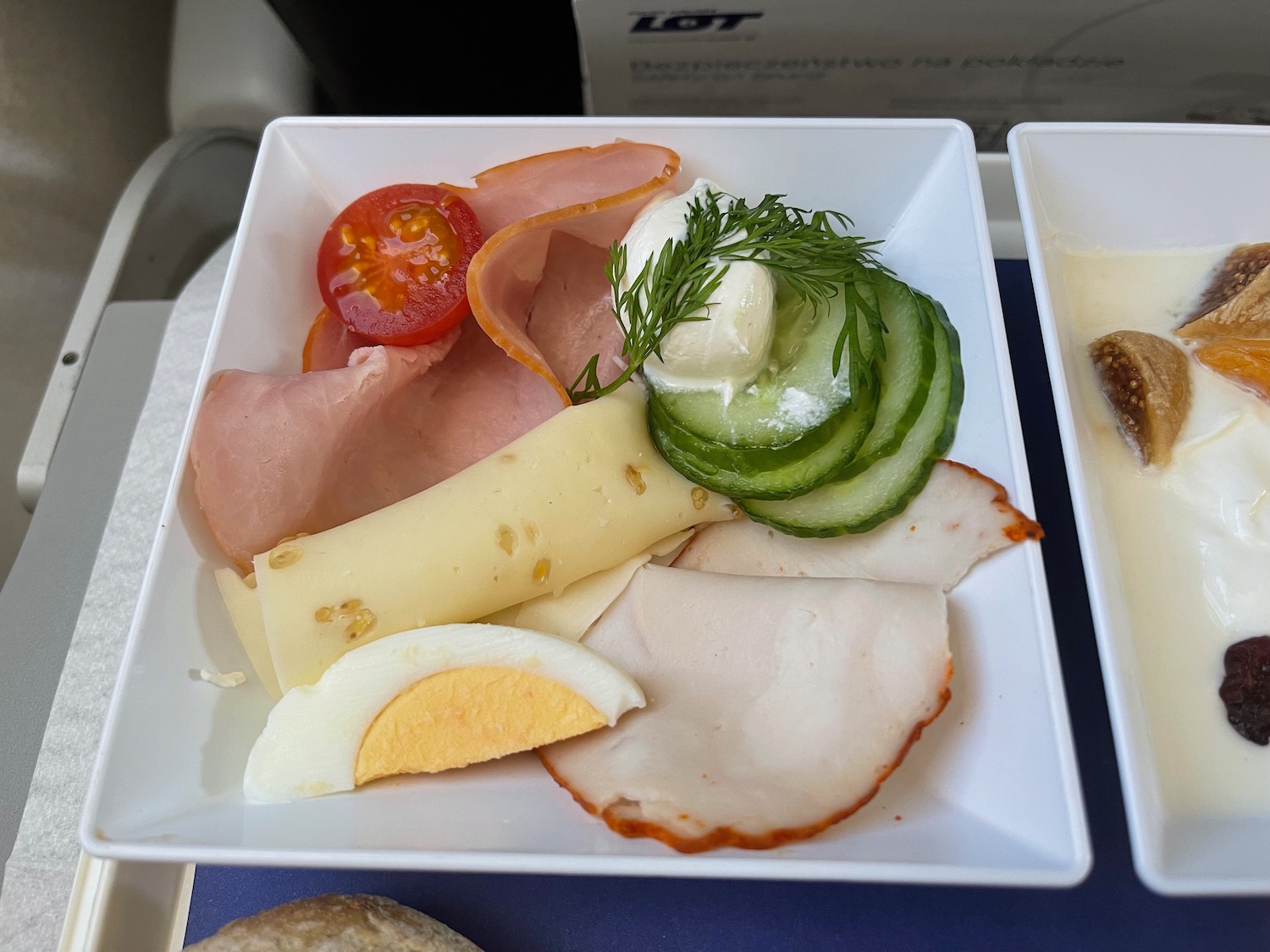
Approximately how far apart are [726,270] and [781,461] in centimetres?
24

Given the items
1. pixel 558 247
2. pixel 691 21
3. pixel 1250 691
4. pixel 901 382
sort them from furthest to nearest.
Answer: pixel 691 21 < pixel 558 247 < pixel 901 382 < pixel 1250 691

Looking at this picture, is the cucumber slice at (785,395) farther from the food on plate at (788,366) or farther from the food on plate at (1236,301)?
the food on plate at (1236,301)

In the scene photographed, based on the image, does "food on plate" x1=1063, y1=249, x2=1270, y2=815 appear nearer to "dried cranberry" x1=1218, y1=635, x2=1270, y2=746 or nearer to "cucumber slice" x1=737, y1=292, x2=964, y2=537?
"dried cranberry" x1=1218, y1=635, x2=1270, y2=746

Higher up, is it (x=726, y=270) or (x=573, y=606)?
(x=726, y=270)

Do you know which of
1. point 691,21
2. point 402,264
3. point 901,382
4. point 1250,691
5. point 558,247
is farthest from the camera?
point 691,21

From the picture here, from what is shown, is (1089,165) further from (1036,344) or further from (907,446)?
(907,446)

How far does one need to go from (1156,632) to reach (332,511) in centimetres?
104

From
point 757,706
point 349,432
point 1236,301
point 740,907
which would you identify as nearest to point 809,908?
point 740,907

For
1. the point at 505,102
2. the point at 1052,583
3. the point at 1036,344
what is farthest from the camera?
the point at 505,102

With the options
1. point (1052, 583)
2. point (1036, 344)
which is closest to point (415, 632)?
point (1052, 583)

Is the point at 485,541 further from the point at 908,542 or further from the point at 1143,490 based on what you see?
the point at 1143,490

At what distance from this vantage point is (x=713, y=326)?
1037 mm

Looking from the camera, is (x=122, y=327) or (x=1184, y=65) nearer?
(x=1184, y=65)

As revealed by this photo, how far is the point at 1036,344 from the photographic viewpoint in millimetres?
1390
